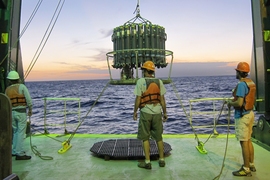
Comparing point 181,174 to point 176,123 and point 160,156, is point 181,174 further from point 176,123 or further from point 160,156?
point 176,123

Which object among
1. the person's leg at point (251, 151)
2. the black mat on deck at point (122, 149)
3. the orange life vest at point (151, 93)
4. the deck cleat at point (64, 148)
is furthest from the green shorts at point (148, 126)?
the deck cleat at point (64, 148)

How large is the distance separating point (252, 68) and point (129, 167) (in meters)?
4.65

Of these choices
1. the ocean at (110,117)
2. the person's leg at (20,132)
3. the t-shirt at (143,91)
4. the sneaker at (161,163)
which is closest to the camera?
the t-shirt at (143,91)

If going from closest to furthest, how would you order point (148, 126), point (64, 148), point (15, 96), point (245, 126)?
point (245, 126), point (148, 126), point (15, 96), point (64, 148)

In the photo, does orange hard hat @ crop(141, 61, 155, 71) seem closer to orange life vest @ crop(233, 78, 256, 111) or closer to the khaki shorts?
orange life vest @ crop(233, 78, 256, 111)

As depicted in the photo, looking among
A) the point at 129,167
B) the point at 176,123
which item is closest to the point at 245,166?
the point at 129,167

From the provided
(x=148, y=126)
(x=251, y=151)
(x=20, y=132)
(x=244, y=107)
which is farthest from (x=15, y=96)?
(x=251, y=151)

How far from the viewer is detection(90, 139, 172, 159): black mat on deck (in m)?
5.82

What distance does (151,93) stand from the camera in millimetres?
5266

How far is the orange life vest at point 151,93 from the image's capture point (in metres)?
5.27

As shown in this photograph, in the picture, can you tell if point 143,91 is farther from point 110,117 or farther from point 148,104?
point 110,117

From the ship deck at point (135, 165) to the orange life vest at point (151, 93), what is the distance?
1.35 meters

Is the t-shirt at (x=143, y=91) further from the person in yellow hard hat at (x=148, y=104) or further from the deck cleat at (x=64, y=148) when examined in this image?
the deck cleat at (x=64, y=148)

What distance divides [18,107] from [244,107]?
15.4ft
